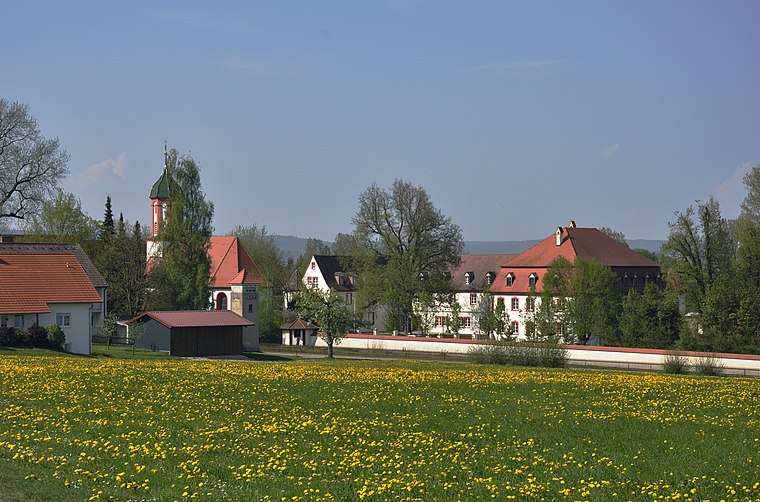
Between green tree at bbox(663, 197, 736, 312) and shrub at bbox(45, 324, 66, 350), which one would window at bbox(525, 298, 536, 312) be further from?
shrub at bbox(45, 324, 66, 350)

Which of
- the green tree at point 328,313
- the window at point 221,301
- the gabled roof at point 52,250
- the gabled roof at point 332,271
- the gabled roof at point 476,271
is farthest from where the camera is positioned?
the gabled roof at point 332,271

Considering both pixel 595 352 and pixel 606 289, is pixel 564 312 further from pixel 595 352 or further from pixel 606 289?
pixel 595 352

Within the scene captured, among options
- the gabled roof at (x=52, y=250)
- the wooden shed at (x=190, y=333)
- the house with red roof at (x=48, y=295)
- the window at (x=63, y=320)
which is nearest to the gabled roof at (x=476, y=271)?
the wooden shed at (x=190, y=333)

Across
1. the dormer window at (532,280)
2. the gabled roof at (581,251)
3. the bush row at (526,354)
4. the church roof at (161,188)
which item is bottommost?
the bush row at (526,354)

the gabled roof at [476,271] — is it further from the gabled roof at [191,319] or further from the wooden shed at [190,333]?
the wooden shed at [190,333]

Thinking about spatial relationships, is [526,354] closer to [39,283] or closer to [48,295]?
[48,295]

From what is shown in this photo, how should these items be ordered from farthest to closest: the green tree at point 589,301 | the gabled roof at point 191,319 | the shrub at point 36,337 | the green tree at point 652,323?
the green tree at point 589,301
the green tree at point 652,323
the gabled roof at point 191,319
the shrub at point 36,337

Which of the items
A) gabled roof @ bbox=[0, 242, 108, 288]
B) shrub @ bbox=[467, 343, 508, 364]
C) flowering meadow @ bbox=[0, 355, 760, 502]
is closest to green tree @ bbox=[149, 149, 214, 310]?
gabled roof @ bbox=[0, 242, 108, 288]

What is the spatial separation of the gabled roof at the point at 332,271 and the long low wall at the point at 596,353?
30520 mm

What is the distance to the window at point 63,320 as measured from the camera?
200 ft

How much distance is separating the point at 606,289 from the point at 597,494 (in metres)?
70.4

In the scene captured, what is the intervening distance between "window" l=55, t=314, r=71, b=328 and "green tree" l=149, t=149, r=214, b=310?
25.6m

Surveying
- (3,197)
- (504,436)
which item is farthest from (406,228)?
(504,436)

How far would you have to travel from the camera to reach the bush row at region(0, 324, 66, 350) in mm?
54844
